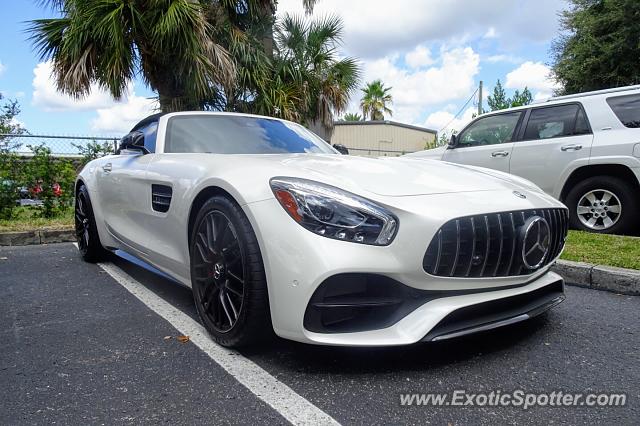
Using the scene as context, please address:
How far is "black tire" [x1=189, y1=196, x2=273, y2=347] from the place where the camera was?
2.13 m

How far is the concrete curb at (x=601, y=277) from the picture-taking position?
3.35 meters

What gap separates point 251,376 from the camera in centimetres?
210

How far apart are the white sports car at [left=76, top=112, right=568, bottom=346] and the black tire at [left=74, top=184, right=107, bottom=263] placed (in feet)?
6.22

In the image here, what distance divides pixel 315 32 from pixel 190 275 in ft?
35.1

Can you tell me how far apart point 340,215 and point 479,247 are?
0.62 meters

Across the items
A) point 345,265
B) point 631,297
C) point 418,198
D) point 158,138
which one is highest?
point 158,138

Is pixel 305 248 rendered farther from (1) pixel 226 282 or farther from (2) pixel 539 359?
(2) pixel 539 359

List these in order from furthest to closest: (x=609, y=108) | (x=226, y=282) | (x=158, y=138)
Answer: (x=609, y=108), (x=158, y=138), (x=226, y=282)

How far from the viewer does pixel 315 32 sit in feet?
39.9

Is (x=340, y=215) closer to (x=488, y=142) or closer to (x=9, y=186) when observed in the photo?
(x=488, y=142)

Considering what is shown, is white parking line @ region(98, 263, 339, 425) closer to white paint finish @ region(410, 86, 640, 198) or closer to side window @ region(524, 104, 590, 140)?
white paint finish @ region(410, 86, 640, 198)

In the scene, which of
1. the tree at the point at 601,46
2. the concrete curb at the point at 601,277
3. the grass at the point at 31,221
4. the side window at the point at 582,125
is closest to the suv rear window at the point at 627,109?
the side window at the point at 582,125

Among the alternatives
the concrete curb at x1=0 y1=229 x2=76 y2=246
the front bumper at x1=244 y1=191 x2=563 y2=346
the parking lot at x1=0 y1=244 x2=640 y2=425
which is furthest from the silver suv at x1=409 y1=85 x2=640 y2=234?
the concrete curb at x1=0 y1=229 x2=76 y2=246

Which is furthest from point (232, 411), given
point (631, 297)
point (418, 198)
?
point (631, 297)
